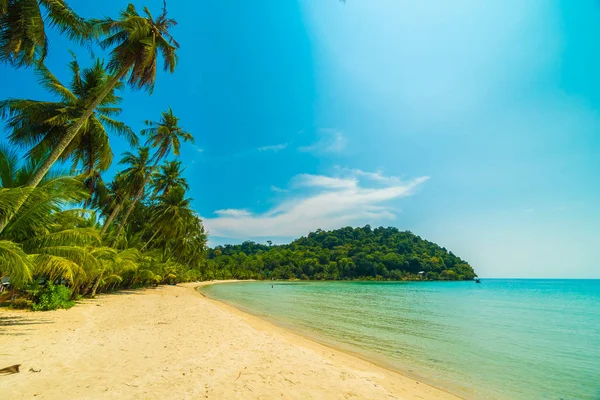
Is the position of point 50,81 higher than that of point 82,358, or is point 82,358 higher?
point 50,81

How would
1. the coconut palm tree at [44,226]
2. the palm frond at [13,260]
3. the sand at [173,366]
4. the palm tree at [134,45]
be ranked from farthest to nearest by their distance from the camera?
the palm tree at [134,45] → the coconut palm tree at [44,226] → the palm frond at [13,260] → the sand at [173,366]

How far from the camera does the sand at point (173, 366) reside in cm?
436

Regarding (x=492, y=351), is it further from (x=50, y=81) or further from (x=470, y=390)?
(x=50, y=81)

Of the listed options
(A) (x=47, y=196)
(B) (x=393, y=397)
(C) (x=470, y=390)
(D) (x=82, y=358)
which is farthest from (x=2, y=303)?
(C) (x=470, y=390)

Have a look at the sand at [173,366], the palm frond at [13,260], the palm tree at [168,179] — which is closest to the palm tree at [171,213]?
the palm tree at [168,179]

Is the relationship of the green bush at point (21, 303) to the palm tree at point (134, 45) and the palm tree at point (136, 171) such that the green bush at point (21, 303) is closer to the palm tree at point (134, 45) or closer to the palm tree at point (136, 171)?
the palm tree at point (134, 45)

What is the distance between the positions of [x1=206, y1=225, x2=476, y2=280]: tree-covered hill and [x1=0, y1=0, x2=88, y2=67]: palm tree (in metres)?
76.7

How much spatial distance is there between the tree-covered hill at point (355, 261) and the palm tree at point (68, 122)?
72.1 m

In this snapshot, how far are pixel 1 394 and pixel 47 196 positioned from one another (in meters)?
5.95

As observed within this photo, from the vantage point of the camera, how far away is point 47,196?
26.0ft

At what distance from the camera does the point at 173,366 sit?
554 centimetres

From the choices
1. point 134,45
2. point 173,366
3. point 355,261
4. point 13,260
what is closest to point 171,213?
point 134,45

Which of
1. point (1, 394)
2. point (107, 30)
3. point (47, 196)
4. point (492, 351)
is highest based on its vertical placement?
point (107, 30)

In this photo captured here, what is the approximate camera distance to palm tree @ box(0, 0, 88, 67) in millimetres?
7969
